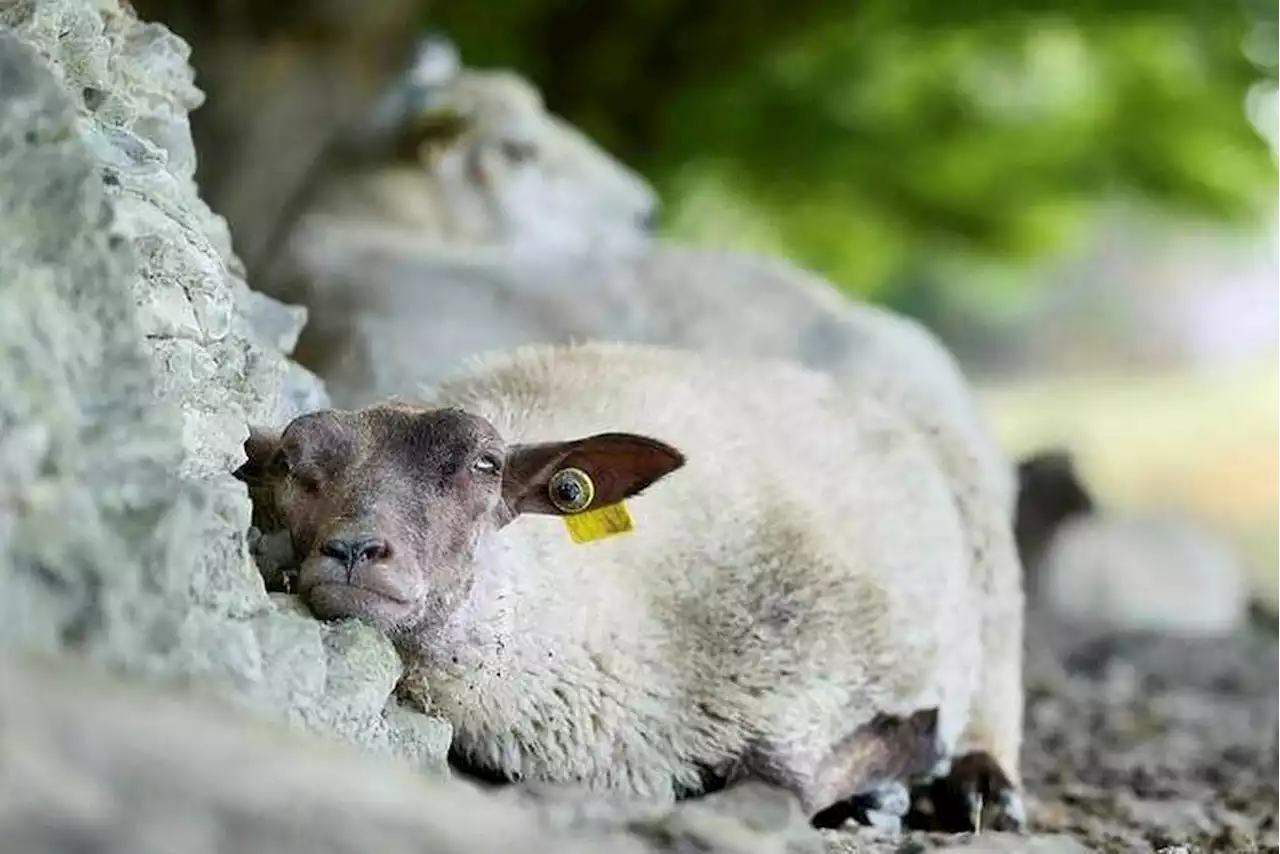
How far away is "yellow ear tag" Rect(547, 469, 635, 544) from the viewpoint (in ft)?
13.6

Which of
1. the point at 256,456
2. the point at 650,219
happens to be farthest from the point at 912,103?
the point at 256,456

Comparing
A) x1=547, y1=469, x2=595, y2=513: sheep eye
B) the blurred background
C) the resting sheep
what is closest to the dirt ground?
the resting sheep

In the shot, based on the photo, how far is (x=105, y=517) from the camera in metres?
2.84

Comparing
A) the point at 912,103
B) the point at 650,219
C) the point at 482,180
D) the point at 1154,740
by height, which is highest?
the point at 912,103

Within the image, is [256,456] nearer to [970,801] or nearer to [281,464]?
[281,464]

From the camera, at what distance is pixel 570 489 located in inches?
164

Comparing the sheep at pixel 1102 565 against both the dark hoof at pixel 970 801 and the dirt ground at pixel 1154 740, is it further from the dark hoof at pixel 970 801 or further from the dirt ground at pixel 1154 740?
the dark hoof at pixel 970 801

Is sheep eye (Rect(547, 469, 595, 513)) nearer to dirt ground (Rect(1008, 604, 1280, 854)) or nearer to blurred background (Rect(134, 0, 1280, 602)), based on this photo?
dirt ground (Rect(1008, 604, 1280, 854))

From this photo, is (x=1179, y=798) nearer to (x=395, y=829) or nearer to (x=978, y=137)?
(x=395, y=829)

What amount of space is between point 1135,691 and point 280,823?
6.05 metres

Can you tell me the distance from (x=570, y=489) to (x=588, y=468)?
7cm

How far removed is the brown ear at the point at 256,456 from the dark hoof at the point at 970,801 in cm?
231

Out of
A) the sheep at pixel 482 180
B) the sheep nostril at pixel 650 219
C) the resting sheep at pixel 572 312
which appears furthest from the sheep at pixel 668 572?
the sheep nostril at pixel 650 219

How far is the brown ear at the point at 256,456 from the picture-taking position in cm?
402
